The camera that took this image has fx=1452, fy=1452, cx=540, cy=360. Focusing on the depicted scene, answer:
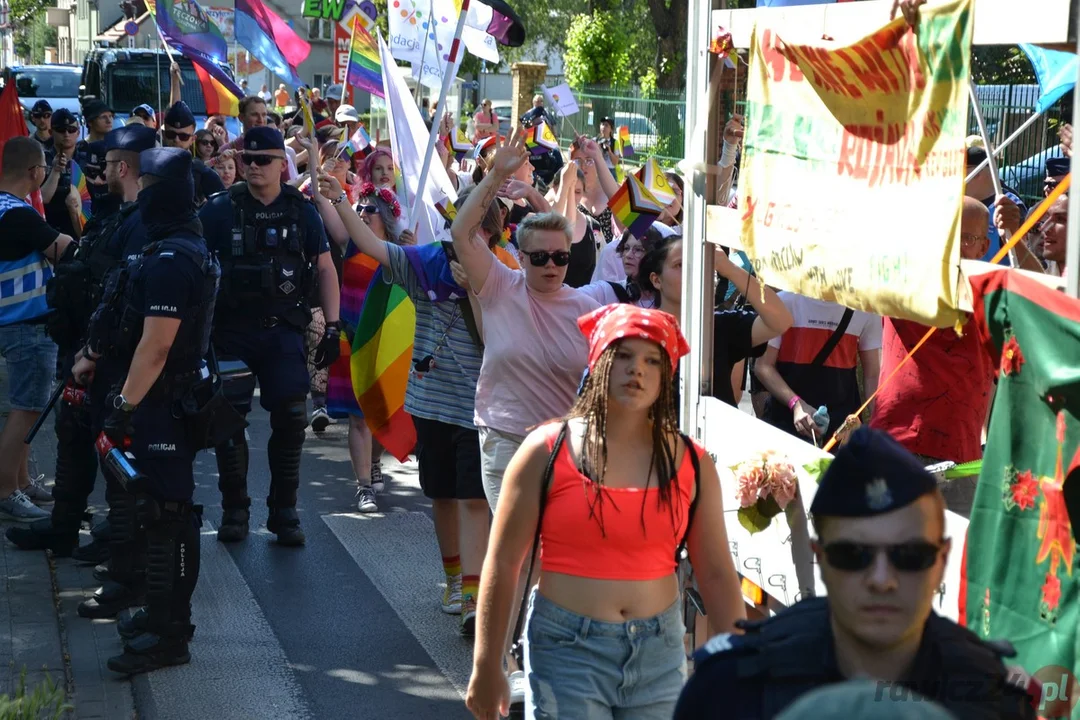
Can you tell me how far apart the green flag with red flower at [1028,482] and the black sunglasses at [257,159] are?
207 inches

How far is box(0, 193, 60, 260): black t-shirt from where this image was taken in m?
8.17

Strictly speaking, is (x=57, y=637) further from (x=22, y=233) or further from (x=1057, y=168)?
(x=1057, y=168)

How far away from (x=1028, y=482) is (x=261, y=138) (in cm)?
552

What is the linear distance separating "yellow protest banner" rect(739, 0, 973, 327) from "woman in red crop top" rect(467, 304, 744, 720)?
55 centimetres

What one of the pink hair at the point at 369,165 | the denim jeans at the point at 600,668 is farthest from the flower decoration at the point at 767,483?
the pink hair at the point at 369,165

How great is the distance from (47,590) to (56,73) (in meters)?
→ 25.0

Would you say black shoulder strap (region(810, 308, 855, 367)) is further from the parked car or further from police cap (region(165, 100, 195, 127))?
the parked car

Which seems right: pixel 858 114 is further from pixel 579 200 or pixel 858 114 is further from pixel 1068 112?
pixel 1068 112

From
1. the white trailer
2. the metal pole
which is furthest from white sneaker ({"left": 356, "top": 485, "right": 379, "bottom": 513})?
the metal pole

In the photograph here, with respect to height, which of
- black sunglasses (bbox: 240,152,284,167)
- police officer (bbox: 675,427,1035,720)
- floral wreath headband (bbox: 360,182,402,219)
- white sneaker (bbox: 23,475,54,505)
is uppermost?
black sunglasses (bbox: 240,152,284,167)

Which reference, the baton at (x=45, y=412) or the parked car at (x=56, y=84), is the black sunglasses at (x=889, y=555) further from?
the parked car at (x=56, y=84)

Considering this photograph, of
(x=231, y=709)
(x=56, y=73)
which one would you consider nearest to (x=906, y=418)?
(x=231, y=709)

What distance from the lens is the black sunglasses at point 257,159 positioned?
7.89 metres

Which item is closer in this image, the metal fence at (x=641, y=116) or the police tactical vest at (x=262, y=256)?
the police tactical vest at (x=262, y=256)
